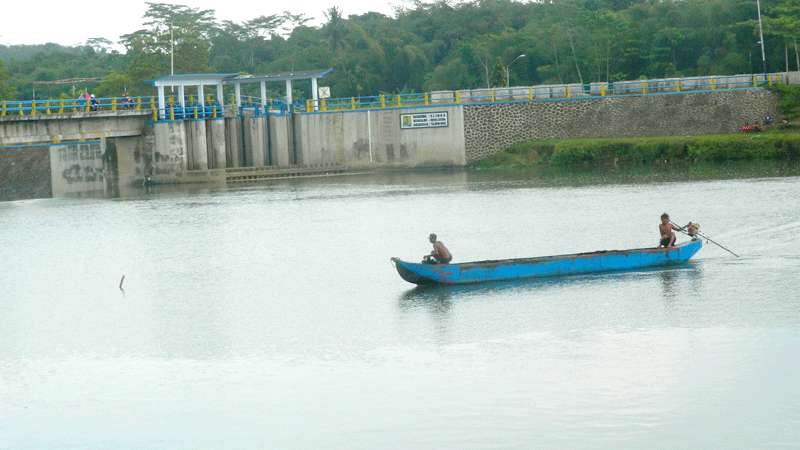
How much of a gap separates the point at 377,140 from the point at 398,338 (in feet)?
149

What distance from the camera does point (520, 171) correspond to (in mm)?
65750

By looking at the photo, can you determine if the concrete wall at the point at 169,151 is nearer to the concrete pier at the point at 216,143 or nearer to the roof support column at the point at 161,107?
the roof support column at the point at 161,107

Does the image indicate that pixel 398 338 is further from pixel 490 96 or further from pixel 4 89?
pixel 4 89

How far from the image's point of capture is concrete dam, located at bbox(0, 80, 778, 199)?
218 ft

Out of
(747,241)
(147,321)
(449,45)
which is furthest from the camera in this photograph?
(449,45)

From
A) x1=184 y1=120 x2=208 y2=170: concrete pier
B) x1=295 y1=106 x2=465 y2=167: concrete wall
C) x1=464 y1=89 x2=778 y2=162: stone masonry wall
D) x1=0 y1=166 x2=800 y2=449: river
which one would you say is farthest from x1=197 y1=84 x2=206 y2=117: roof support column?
x1=0 y1=166 x2=800 y2=449: river

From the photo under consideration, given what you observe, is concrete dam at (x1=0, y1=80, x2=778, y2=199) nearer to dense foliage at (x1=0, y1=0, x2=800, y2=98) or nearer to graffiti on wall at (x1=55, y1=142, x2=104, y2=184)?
graffiti on wall at (x1=55, y1=142, x2=104, y2=184)

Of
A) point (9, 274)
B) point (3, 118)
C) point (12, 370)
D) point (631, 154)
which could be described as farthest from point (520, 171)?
point (12, 370)

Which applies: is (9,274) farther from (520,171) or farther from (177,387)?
(520,171)

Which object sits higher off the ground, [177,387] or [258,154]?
[258,154]

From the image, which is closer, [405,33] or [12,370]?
[12,370]

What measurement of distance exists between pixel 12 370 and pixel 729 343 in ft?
50.5

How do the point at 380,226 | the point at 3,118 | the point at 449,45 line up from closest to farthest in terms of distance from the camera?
the point at 380,226, the point at 3,118, the point at 449,45

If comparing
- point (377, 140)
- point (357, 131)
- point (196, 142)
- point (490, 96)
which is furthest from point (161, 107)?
point (490, 96)
